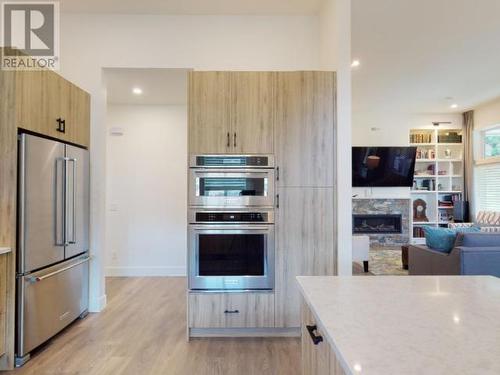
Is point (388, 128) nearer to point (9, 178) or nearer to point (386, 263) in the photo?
point (386, 263)

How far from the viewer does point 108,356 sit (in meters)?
2.70

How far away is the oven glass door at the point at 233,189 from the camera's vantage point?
9.93 feet

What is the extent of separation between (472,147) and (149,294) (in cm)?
795

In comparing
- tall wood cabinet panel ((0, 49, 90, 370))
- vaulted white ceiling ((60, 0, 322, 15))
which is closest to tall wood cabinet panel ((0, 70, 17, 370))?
tall wood cabinet panel ((0, 49, 90, 370))

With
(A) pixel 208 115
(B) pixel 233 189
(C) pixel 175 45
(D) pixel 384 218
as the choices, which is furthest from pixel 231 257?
(D) pixel 384 218

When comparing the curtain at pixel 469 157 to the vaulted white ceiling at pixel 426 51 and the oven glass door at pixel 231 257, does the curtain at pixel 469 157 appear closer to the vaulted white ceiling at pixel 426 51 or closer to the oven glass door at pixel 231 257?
the vaulted white ceiling at pixel 426 51

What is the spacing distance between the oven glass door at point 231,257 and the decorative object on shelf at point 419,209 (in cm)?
674

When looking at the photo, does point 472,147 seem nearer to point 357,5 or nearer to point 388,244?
point 388,244

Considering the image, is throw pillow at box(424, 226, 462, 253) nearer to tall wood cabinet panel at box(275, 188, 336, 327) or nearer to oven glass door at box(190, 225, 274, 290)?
tall wood cabinet panel at box(275, 188, 336, 327)

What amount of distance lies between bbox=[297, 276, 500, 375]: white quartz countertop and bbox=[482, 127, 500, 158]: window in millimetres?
7509

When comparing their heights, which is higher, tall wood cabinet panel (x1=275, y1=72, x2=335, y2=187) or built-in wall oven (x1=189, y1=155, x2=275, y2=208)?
tall wood cabinet panel (x1=275, y1=72, x2=335, y2=187)

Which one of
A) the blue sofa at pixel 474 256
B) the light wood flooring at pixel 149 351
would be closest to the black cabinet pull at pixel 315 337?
the light wood flooring at pixel 149 351

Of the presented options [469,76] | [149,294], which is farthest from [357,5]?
[149,294]

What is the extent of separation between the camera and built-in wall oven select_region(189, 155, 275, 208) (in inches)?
→ 119
